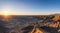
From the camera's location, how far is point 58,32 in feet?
20.5

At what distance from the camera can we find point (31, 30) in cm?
540

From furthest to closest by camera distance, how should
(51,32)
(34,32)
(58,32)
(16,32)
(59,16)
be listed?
(59,16), (58,32), (51,32), (34,32), (16,32)

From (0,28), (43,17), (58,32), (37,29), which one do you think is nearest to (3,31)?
(0,28)

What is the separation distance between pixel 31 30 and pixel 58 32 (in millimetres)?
1781

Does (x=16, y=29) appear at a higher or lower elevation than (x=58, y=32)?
higher

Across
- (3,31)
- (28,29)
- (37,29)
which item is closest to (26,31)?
(28,29)

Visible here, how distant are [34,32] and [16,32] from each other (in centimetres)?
93

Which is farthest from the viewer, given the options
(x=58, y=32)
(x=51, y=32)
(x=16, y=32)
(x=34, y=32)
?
(x=58, y=32)

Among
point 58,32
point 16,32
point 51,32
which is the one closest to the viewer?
point 16,32

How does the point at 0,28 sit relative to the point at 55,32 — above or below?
above

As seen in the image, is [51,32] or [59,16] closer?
[51,32]

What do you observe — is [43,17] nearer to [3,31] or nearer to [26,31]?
[26,31]

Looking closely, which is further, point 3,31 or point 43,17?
point 43,17

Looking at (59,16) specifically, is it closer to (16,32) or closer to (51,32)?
(51,32)
